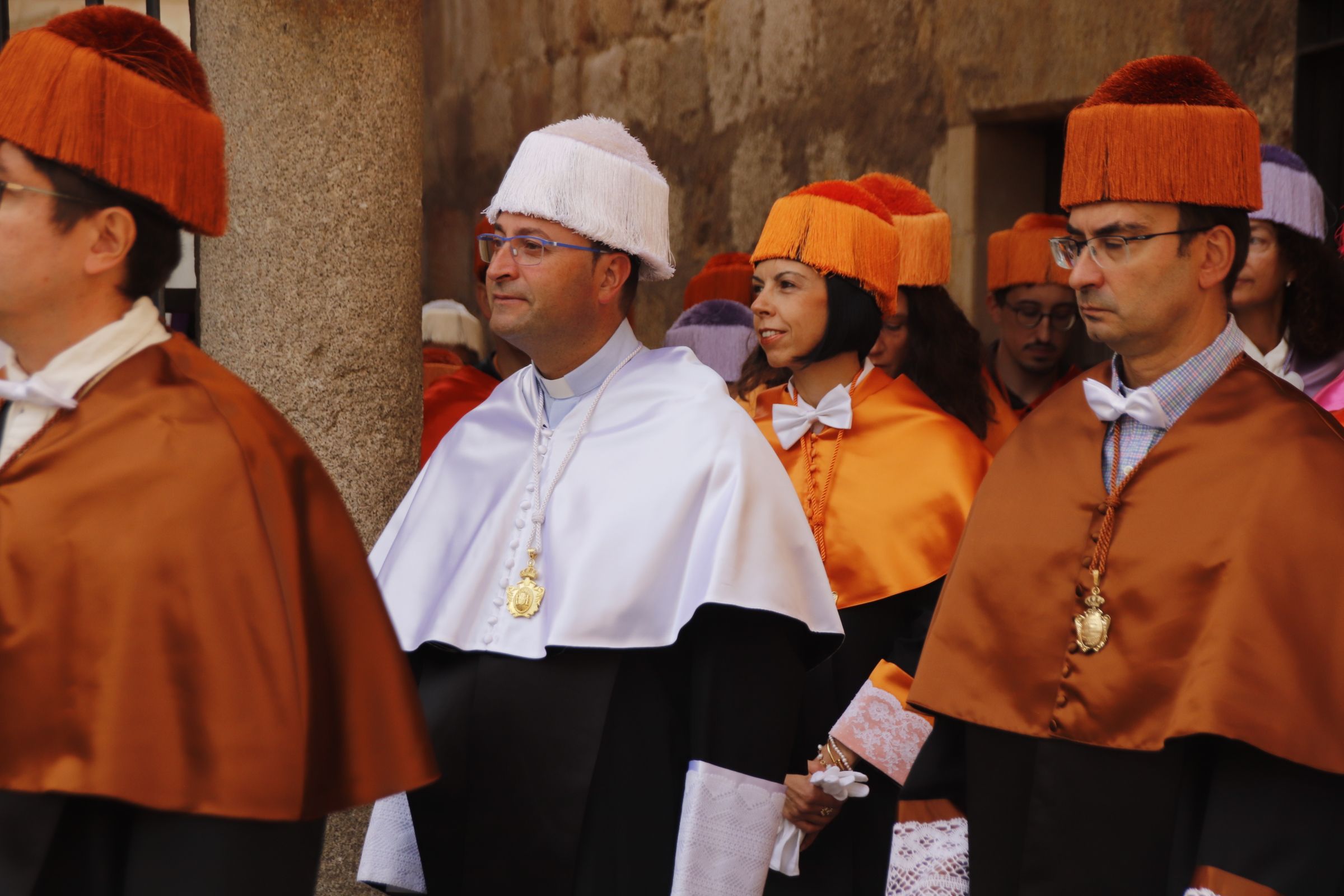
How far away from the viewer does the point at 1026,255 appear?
5957 millimetres

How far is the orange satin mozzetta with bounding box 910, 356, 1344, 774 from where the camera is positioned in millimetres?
2500

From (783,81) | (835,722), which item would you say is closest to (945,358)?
(835,722)

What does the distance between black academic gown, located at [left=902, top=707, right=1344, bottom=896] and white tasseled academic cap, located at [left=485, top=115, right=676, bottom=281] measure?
3.82 ft

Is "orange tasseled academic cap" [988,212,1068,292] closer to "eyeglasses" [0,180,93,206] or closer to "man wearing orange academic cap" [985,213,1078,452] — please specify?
"man wearing orange academic cap" [985,213,1078,452]

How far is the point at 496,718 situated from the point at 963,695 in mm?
856

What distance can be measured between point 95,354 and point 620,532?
114 cm

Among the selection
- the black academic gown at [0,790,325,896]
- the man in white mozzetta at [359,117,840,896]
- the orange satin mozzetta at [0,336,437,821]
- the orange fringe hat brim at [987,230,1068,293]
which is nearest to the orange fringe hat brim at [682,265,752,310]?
the orange fringe hat brim at [987,230,1068,293]

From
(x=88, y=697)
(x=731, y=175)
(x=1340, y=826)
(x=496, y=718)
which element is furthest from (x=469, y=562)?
(x=731, y=175)

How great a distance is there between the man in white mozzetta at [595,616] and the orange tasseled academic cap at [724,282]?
141 inches

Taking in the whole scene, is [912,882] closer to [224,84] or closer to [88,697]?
[88,697]

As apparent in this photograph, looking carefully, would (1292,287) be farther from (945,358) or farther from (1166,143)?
(1166,143)

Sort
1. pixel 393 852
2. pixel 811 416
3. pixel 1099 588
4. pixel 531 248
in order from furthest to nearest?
pixel 811 416 → pixel 531 248 → pixel 393 852 → pixel 1099 588

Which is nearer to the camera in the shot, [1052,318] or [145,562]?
[145,562]

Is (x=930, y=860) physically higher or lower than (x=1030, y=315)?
lower
